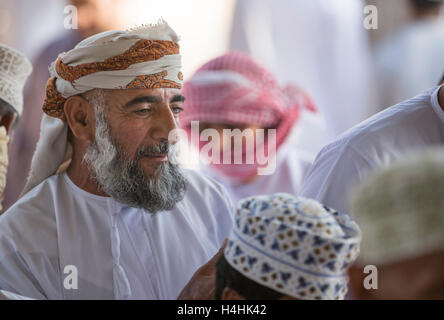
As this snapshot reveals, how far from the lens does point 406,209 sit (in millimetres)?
1251

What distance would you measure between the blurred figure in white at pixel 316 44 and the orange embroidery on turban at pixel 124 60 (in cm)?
251

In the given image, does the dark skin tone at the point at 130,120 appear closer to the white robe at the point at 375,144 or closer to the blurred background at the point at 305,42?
the white robe at the point at 375,144

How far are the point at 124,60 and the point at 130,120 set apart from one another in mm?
211

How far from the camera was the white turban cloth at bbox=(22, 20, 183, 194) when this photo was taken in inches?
82.5

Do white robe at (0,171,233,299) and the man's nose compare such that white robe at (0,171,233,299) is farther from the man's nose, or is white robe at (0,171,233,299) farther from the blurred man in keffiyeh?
the blurred man in keffiyeh

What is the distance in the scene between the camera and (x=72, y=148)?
2.30 metres

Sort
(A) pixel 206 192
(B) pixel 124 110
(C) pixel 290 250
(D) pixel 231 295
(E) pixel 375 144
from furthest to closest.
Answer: (A) pixel 206 192 → (B) pixel 124 110 → (E) pixel 375 144 → (D) pixel 231 295 → (C) pixel 290 250

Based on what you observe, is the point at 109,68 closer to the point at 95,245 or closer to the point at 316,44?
the point at 95,245

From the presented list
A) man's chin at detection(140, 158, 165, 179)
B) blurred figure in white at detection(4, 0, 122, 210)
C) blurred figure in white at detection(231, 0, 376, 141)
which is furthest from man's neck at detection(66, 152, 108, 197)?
blurred figure in white at detection(231, 0, 376, 141)

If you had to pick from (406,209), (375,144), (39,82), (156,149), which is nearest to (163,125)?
(156,149)

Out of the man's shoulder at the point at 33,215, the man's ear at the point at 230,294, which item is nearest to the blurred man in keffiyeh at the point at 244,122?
the man's shoulder at the point at 33,215
